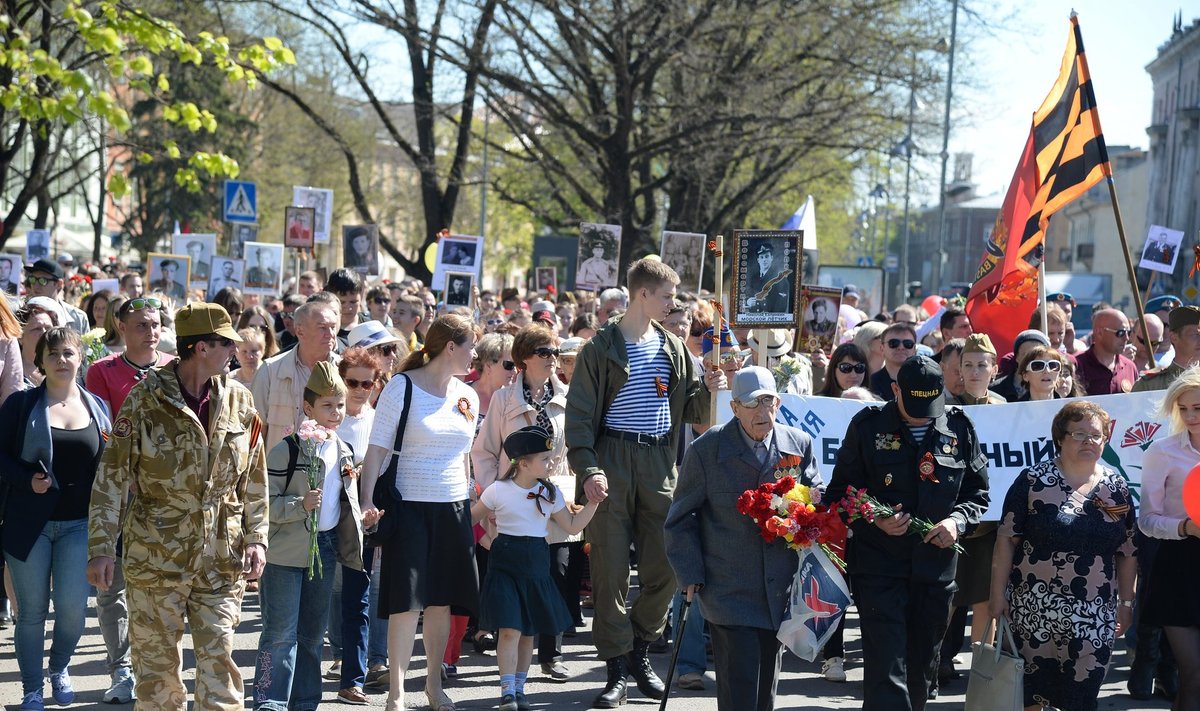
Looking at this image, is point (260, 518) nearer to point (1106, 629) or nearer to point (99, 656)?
point (99, 656)

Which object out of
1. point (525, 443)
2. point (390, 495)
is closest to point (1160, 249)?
point (525, 443)

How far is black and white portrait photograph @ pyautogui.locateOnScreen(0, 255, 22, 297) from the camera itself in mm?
15914

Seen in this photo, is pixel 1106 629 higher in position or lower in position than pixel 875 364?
lower

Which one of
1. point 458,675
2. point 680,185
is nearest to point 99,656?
point 458,675

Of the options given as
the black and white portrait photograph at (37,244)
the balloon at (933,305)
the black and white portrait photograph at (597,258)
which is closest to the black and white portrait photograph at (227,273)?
the black and white portrait photograph at (597,258)

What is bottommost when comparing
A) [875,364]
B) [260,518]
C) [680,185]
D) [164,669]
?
[164,669]

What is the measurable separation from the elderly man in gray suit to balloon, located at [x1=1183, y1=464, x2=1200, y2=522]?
1744 mm

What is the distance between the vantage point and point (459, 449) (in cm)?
713

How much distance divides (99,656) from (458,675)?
2129mm

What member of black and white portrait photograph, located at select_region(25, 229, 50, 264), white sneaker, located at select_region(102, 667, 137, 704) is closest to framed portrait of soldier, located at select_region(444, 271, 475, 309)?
white sneaker, located at select_region(102, 667, 137, 704)

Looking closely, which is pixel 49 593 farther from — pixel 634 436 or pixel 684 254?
pixel 684 254

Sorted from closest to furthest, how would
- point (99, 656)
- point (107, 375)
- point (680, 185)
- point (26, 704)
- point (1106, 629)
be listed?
point (1106, 629), point (26, 704), point (107, 375), point (99, 656), point (680, 185)

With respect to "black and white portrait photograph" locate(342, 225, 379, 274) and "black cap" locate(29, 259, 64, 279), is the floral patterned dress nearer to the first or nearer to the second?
"black cap" locate(29, 259, 64, 279)

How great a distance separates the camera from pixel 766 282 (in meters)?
8.38
